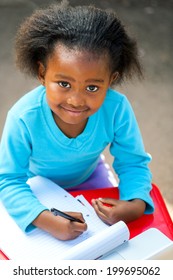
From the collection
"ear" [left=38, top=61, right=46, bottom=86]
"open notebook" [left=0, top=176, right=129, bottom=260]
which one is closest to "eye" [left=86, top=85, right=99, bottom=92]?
"ear" [left=38, top=61, right=46, bottom=86]

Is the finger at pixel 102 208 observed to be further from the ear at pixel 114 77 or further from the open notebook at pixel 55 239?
the ear at pixel 114 77

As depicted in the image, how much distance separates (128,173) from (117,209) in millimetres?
117

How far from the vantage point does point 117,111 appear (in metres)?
1.22

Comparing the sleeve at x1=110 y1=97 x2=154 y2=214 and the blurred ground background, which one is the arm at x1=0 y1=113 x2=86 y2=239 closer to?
the sleeve at x1=110 y1=97 x2=154 y2=214

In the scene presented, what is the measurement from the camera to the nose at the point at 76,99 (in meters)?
1.05

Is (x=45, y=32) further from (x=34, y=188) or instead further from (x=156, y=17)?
(x=156, y=17)

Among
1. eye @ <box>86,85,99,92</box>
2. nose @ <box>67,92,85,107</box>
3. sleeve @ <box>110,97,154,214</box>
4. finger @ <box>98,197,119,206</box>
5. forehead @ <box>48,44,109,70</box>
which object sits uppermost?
forehead @ <box>48,44,109,70</box>

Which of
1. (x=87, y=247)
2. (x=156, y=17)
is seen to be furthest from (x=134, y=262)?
(x=156, y=17)

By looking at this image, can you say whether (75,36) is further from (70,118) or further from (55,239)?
(55,239)

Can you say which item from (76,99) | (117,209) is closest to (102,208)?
(117,209)

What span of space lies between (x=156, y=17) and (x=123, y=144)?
1293 mm

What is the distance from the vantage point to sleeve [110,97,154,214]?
122 cm

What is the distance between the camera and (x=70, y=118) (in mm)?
1112

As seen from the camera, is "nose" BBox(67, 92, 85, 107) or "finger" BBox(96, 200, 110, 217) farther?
"finger" BBox(96, 200, 110, 217)
